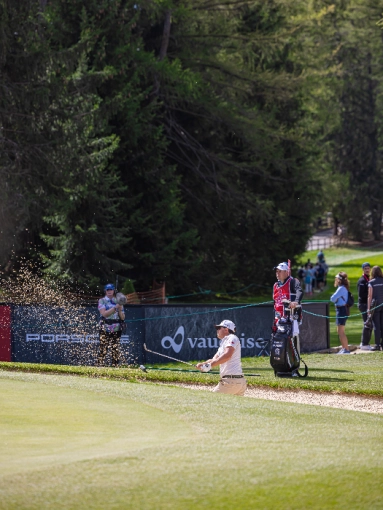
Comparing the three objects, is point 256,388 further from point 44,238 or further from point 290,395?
point 44,238

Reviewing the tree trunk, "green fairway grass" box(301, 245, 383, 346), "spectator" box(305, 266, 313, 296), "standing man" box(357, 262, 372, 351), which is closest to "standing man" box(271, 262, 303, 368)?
"standing man" box(357, 262, 372, 351)

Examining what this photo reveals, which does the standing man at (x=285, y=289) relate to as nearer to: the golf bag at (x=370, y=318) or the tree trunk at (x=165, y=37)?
the golf bag at (x=370, y=318)

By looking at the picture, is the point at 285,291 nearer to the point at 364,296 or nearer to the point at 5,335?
the point at 5,335

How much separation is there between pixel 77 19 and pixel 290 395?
75.5 feet

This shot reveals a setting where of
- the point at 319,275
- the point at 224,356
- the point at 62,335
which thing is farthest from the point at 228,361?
the point at 319,275

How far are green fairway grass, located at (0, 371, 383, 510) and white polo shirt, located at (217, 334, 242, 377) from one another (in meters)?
1.70

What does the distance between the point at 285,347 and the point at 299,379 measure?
590 millimetres

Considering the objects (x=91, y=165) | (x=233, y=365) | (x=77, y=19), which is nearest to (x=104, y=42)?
(x=77, y=19)

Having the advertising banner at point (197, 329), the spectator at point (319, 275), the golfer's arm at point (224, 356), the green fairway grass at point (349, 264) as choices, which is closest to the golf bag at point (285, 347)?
the golfer's arm at point (224, 356)

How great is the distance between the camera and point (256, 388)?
16.4 metres

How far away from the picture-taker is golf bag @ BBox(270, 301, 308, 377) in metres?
16.9

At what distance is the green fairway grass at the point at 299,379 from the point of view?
16141 millimetres

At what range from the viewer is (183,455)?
8211 millimetres

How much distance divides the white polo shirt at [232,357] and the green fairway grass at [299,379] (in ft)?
9.36
